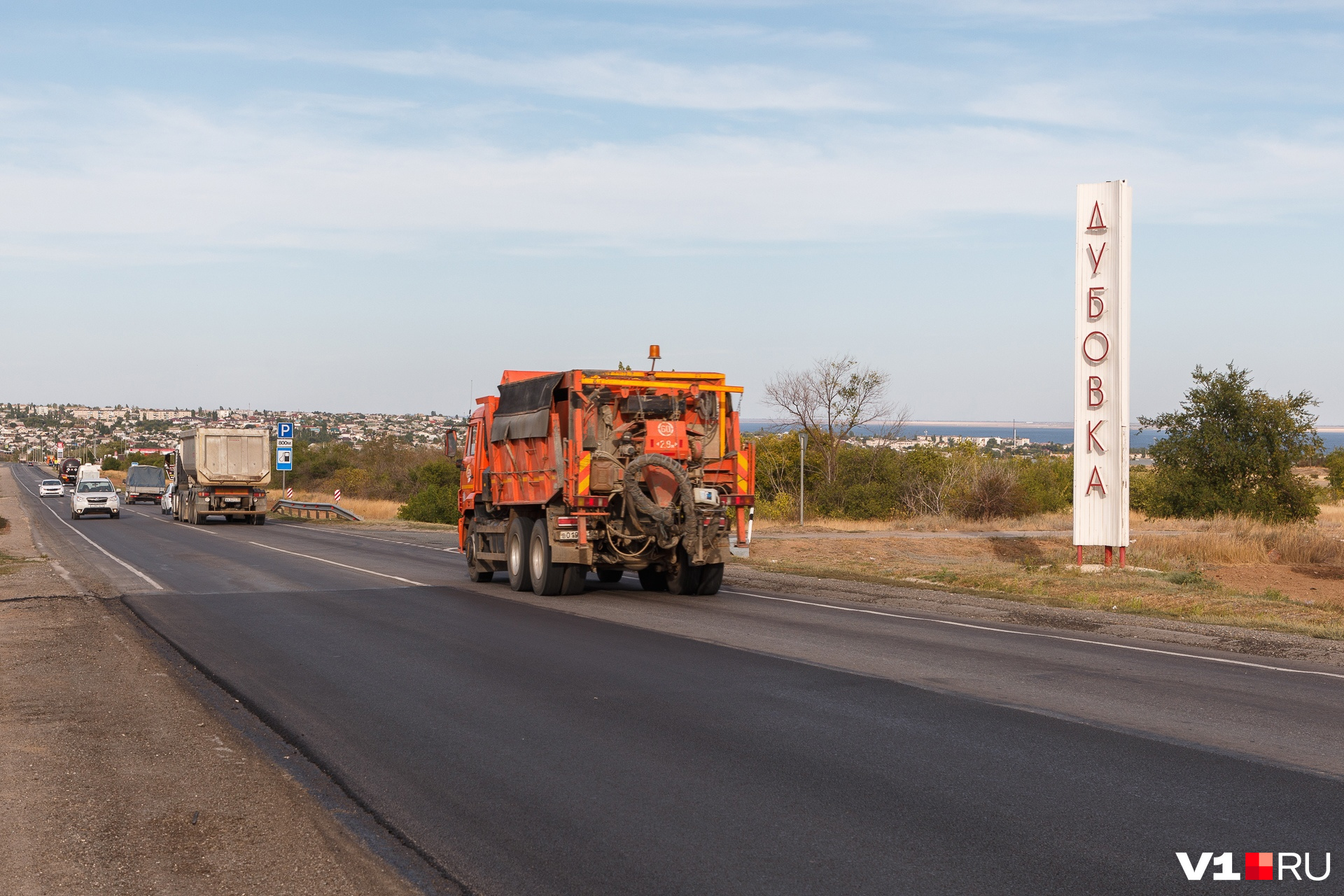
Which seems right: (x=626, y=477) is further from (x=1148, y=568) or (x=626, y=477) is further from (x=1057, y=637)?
(x=1148, y=568)

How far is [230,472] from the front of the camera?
44156mm

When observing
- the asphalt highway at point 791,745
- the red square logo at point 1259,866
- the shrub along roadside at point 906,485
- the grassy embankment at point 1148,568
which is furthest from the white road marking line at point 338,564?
the shrub along roadside at point 906,485

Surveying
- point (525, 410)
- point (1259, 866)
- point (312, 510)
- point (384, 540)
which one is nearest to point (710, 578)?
point (525, 410)

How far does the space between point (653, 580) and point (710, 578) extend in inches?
66.1

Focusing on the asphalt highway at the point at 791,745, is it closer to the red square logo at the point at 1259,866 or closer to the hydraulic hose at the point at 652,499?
the red square logo at the point at 1259,866

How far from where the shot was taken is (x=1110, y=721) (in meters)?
8.66

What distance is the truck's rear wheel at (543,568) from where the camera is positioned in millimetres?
18219

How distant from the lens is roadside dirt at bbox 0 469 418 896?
5.32 m

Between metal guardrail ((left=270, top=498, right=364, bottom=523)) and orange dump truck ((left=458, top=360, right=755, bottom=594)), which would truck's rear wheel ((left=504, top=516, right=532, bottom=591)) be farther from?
metal guardrail ((left=270, top=498, right=364, bottom=523))

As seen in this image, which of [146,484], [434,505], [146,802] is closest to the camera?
[146,802]

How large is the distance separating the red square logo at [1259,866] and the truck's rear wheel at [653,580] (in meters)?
14.3

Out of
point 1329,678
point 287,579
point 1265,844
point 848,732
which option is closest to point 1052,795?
point 1265,844

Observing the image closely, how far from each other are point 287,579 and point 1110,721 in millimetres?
16059

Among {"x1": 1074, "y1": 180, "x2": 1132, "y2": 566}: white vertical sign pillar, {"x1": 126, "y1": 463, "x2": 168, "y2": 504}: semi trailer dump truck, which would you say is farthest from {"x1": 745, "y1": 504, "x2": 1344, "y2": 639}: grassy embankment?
{"x1": 126, "y1": 463, "x2": 168, "y2": 504}: semi trailer dump truck
